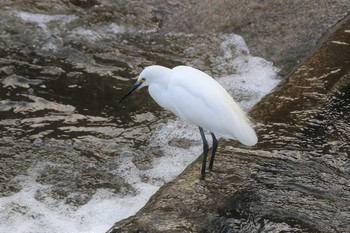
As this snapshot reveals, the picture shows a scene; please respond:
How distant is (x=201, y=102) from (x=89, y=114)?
1.63 m

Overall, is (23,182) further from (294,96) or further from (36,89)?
(294,96)

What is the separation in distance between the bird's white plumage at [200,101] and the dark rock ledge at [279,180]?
0.28m

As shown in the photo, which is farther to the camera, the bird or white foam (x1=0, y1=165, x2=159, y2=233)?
white foam (x1=0, y1=165, x2=159, y2=233)

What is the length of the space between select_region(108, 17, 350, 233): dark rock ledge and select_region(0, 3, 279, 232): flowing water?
575mm

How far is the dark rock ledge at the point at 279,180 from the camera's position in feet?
10.3

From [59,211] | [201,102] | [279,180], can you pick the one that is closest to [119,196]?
[59,211]

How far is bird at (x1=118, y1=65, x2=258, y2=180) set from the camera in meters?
3.42

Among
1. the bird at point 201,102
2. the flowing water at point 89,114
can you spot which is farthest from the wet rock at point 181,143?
the bird at point 201,102

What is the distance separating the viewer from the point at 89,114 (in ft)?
16.1

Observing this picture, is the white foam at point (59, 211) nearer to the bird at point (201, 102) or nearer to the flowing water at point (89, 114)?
the flowing water at point (89, 114)

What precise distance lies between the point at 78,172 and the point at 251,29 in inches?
98.9

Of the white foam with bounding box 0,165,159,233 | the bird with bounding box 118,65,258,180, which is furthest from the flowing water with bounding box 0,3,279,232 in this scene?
the bird with bounding box 118,65,258,180

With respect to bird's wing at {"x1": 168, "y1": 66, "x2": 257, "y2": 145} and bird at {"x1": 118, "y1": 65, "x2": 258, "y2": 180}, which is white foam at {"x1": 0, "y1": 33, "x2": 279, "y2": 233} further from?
bird's wing at {"x1": 168, "y1": 66, "x2": 257, "y2": 145}

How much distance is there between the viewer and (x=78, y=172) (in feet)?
14.0
